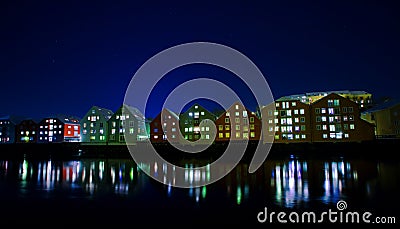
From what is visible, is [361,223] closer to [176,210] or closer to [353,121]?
[176,210]

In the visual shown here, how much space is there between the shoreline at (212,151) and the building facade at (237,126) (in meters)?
12.1

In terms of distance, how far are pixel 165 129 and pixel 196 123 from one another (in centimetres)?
741

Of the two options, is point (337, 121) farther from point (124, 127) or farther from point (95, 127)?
point (95, 127)

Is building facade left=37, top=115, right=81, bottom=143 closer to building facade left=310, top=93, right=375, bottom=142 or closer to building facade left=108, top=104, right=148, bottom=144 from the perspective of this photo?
building facade left=108, top=104, right=148, bottom=144

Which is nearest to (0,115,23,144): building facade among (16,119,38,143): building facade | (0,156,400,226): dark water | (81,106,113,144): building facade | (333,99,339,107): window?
(16,119,38,143): building facade

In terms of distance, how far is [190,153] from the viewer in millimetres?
47594

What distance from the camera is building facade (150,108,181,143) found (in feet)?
214

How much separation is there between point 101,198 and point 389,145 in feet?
143

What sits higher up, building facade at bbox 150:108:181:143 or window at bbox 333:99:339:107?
window at bbox 333:99:339:107

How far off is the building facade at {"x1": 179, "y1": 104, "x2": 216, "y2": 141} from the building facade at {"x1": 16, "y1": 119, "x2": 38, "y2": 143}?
48.3 m

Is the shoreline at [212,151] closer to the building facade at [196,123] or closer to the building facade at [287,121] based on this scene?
the building facade at [196,123]

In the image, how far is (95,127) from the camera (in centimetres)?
6981

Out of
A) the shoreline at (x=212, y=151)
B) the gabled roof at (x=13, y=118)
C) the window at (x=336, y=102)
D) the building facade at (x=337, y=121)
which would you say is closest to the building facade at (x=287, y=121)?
the building facade at (x=337, y=121)

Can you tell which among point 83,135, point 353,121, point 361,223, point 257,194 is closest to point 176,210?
point 257,194
